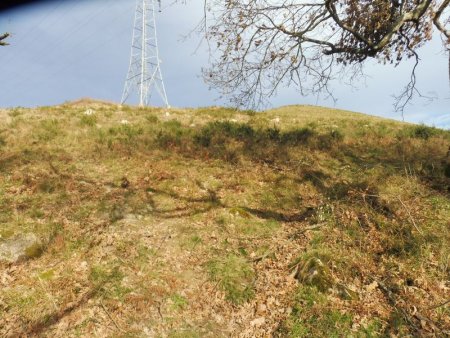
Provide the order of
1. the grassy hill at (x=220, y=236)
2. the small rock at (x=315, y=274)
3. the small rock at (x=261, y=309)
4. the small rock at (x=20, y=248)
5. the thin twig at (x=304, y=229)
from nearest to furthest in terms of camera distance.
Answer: the grassy hill at (x=220, y=236) < the small rock at (x=261, y=309) < the small rock at (x=315, y=274) < the small rock at (x=20, y=248) < the thin twig at (x=304, y=229)

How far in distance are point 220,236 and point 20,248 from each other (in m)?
3.99

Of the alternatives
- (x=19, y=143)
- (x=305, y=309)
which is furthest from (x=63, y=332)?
(x=19, y=143)

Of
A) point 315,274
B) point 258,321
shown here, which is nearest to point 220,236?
point 315,274

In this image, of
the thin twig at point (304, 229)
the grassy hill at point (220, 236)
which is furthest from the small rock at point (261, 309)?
the thin twig at point (304, 229)

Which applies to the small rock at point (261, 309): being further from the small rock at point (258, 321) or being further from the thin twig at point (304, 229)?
the thin twig at point (304, 229)

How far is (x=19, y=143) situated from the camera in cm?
1170

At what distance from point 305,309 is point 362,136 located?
35.0ft

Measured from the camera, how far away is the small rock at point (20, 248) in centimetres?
648

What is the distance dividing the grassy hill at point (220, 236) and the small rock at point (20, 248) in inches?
1.7

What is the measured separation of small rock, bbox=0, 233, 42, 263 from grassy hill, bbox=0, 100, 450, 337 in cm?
4

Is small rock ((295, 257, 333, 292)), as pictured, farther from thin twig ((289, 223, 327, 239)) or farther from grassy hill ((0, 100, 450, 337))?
thin twig ((289, 223, 327, 239))

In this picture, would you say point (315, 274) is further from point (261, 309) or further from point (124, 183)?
point (124, 183)

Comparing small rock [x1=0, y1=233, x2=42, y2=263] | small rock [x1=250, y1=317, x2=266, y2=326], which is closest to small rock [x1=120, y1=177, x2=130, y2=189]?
small rock [x1=0, y1=233, x2=42, y2=263]

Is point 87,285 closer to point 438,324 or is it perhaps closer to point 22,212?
point 22,212
